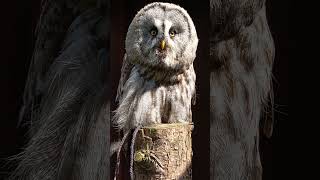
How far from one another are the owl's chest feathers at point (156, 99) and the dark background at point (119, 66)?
465mm

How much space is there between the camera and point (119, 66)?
10.1 ft

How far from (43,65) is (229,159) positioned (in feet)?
4.13

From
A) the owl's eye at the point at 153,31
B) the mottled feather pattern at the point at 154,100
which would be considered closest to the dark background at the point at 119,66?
the mottled feather pattern at the point at 154,100

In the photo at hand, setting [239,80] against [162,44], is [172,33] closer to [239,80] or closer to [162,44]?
[162,44]

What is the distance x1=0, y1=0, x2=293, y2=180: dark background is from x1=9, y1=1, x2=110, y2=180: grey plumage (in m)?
0.07

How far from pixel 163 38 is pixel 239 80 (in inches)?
36.7

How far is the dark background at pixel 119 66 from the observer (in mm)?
3078

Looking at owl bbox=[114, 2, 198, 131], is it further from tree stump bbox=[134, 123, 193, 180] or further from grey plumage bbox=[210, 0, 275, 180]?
grey plumage bbox=[210, 0, 275, 180]

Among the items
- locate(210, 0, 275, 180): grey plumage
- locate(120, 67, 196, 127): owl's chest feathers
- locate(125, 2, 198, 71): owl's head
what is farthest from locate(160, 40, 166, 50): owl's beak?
locate(210, 0, 275, 180): grey plumage

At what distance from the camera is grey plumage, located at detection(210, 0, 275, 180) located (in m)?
3.22

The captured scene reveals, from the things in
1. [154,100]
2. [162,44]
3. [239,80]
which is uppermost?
[162,44]

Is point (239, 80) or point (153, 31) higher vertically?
point (153, 31)

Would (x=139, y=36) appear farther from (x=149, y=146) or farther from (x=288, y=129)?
(x=288, y=129)

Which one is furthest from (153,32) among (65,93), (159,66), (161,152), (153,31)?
(65,93)
